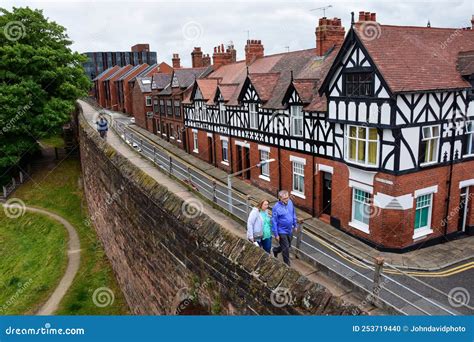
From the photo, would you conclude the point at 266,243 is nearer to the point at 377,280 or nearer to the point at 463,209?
the point at 377,280

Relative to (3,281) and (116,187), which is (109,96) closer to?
(3,281)

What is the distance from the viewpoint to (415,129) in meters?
16.4

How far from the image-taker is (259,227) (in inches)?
307

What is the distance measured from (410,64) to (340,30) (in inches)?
320

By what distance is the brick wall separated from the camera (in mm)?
6383

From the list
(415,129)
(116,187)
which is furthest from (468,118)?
(116,187)
